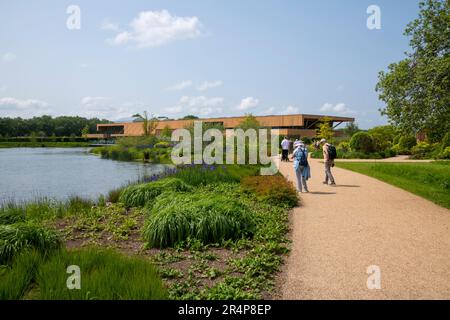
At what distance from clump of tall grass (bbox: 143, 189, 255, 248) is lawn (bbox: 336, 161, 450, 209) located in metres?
6.27

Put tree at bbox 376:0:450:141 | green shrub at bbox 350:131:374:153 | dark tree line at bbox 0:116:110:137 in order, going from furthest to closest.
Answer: dark tree line at bbox 0:116:110:137 → green shrub at bbox 350:131:374:153 → tree at bbox 376:0:450:141

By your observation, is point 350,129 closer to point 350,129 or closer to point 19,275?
point 350,129

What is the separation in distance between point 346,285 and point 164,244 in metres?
3.08

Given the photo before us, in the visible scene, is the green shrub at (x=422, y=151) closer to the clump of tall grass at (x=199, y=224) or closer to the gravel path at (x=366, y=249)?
the gravel path at (x=366, y=249)

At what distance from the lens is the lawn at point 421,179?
11.5 metres

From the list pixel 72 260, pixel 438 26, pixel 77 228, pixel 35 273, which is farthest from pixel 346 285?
pixel 438 26

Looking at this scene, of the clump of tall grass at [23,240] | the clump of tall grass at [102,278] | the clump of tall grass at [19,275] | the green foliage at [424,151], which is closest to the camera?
the clump of tall grass at [102,278]

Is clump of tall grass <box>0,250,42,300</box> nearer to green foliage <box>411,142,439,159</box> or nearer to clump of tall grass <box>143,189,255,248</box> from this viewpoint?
clump of tall grass <box>143,189,255,248</box>

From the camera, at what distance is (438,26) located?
10383mm

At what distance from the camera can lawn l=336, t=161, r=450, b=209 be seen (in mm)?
11461

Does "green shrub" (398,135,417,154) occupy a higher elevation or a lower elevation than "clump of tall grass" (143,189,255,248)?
higher

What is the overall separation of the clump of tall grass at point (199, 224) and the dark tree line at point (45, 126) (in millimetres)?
106311

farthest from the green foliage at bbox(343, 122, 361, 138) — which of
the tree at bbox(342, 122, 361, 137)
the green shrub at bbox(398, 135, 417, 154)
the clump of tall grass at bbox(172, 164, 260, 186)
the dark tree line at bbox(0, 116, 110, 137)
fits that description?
the dark tree line at bbox(0, 116, 110, 137)

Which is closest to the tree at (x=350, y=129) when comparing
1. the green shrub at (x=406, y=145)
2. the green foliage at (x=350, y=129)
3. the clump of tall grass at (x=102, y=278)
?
the green foliage at (x=350, y=129)
